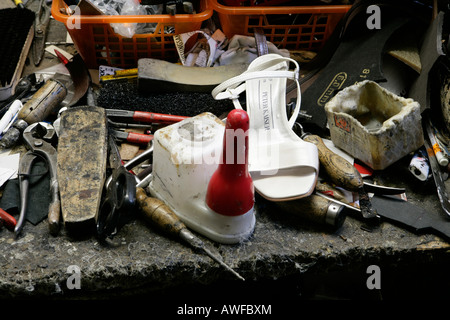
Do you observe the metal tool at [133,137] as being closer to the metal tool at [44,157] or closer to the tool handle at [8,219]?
the metal tool at [44,157]

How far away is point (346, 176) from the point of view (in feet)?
3.26

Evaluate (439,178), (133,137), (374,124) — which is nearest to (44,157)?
(133,137)

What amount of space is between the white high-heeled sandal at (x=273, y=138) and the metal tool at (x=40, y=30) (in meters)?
0.67

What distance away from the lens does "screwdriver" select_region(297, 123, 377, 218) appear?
38.9 inches

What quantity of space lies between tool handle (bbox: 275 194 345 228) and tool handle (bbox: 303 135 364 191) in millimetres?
69

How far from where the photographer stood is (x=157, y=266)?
2.93 feet

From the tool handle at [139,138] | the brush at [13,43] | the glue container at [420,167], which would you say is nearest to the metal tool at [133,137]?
the tool handle at [139,138]

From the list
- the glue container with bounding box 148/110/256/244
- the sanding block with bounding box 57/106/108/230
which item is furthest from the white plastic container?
the sanding block with bounding box 57/106/108/230

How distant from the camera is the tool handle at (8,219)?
93cm

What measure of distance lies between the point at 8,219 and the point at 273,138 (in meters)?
0.61

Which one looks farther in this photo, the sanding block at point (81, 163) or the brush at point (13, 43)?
the brush at point (13, 43)

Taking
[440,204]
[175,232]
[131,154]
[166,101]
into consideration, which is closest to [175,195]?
[175,232]

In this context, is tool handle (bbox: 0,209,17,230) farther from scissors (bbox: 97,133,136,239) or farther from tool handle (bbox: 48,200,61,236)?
scissors (bbox: 97,133,136,239)
